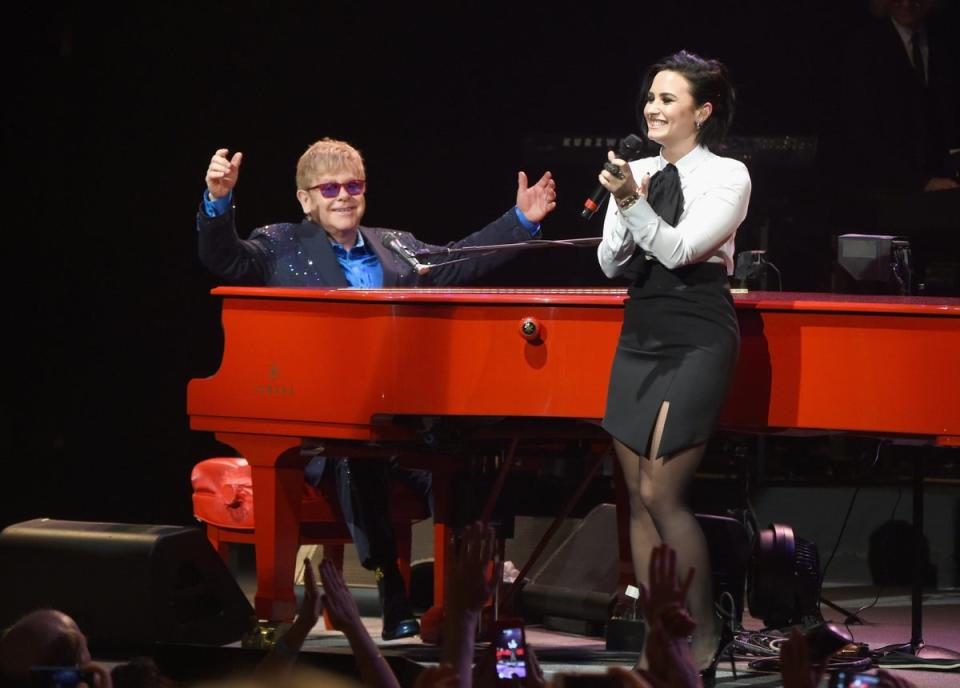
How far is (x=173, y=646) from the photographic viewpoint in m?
2.86

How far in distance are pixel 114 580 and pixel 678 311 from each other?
5.80 feet

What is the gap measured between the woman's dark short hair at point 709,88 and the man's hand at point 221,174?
149cm

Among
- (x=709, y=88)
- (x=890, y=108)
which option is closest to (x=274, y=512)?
(x=709, y=88)

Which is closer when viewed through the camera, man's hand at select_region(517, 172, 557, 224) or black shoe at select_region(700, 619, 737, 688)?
black shoe at select_region(700, 619, 737, 688)

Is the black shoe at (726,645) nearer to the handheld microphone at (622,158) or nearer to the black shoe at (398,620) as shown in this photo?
the black shoe at (398,620)

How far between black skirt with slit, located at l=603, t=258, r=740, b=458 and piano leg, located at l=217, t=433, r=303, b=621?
1.10 m

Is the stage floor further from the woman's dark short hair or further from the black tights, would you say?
the woman's dark short hair

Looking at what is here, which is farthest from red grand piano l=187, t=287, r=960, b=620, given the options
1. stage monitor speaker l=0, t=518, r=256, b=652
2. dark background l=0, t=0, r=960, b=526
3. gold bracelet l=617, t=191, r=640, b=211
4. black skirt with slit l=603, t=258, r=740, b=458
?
dark background l=0, t=0, r=960, b=526

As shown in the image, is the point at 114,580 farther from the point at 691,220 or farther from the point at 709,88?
the point at 709,88

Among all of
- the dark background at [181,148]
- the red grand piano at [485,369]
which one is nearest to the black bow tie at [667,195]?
the red grand piano at [485,369]

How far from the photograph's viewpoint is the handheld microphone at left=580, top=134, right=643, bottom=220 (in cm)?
358

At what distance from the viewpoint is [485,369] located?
13.1 feet

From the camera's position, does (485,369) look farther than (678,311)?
Yes

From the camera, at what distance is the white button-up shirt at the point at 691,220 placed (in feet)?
11.1
